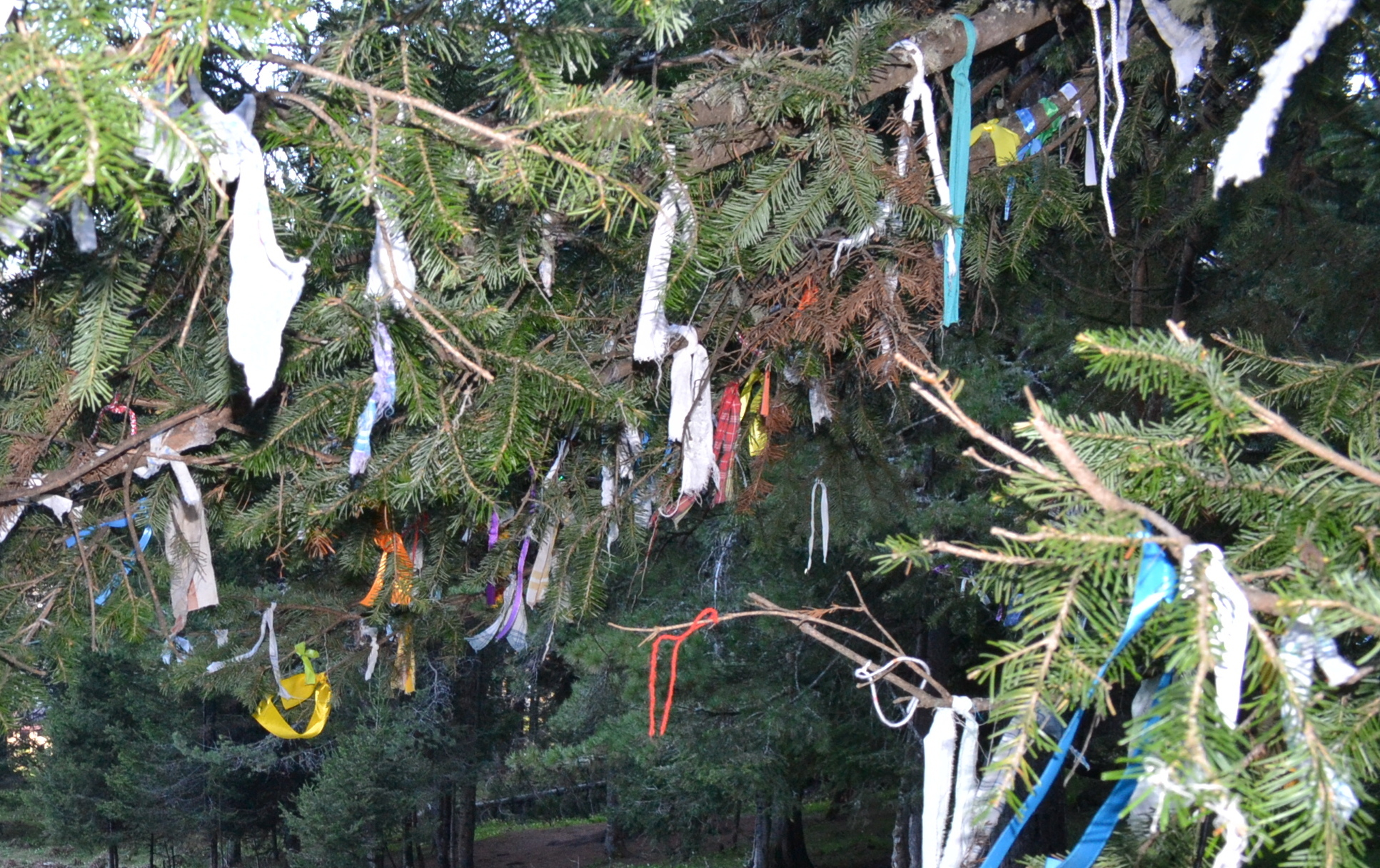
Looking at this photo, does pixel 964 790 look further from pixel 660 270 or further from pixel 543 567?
pixel 543 567

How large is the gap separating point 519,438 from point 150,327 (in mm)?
1417

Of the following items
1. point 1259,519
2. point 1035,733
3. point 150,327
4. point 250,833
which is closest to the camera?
point 1035,733

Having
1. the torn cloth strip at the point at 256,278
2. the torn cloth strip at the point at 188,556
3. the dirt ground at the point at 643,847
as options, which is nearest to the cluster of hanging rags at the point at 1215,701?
the torn cloth strip at the point at 256,278

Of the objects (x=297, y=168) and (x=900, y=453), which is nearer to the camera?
(x=297, y=168)

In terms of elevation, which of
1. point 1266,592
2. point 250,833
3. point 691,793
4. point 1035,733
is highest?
point 1266,592

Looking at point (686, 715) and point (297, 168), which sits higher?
point (297, 168)

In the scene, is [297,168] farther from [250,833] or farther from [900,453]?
[250,833]

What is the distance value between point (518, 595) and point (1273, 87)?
9.34 ft

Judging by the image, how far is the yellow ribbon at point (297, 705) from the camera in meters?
4.52

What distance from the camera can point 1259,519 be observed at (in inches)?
44.5

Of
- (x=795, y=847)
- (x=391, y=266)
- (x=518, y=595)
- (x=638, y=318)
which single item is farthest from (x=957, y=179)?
(x=795, y=847)

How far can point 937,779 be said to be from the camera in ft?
5.36

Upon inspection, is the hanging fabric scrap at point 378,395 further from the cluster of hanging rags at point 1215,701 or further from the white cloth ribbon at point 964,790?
the cluster of hanging rags at point 1215,701

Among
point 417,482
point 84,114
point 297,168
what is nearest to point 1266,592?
point 84,114
